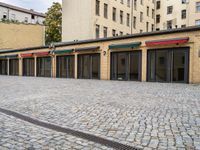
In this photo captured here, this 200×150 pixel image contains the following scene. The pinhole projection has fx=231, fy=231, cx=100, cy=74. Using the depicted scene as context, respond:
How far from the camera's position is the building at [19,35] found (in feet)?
125

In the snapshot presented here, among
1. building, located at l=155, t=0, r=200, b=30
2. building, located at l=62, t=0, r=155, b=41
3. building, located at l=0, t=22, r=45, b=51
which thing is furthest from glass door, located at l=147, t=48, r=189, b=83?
building, located at l=0, t=22, r=45, b=51

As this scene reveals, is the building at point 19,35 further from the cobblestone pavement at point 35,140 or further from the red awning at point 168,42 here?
the cobblestone pavement at point 35,140

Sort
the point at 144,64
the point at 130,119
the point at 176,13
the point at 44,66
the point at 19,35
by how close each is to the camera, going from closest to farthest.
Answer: the point at 130,119 < the point at 144,64 < the point at 44,66 < the point at 19,35 < the point at 176,13

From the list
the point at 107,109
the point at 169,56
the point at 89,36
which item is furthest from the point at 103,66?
the point at 107,109

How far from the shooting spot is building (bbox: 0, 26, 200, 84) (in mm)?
15898

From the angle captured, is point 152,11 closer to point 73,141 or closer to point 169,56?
point 169,56

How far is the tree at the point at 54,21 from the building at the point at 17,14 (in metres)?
16.3

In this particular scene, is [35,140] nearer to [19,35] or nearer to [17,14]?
[19,35]

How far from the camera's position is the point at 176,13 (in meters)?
44.9

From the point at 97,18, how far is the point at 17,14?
123 feet

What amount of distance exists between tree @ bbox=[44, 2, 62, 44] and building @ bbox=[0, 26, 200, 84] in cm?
1664

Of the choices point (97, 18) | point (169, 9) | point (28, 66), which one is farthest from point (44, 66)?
point (169, 9)

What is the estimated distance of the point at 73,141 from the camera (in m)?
4.36

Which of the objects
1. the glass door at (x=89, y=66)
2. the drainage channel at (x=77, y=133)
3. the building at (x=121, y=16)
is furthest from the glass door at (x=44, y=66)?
the drainage channel at (x=77, y=133)
